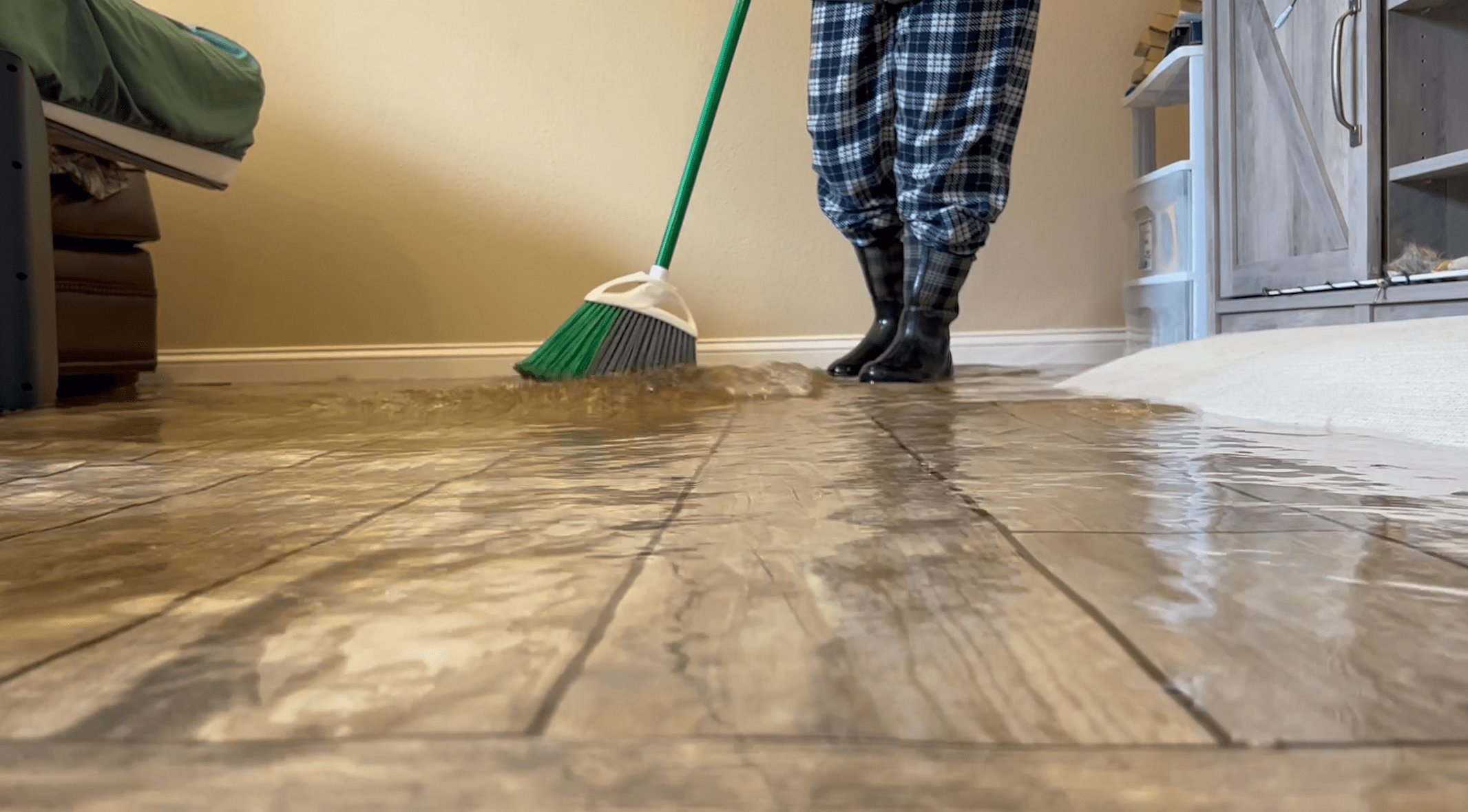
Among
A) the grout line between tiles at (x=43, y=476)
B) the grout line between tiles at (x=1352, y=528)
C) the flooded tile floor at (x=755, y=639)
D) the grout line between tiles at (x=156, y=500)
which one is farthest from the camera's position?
the grout line between tiles at (x=43, y=476)

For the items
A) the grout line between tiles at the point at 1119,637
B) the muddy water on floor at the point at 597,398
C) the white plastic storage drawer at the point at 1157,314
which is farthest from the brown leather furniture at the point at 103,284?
the white plastic storage drawer at the point at 1157,314

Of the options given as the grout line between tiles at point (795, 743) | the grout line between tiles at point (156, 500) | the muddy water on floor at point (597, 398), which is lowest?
the grout line between tiles at point (795, 743)

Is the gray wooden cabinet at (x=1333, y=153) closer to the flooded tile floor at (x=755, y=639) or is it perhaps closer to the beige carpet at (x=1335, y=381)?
the beige carpet at (x=1335, y=381)

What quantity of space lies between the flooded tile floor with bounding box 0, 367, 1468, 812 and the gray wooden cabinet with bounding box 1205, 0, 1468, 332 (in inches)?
36.6

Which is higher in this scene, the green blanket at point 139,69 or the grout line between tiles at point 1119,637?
the green blanket at point 139,69

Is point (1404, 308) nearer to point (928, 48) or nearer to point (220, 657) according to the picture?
point (928, 48)

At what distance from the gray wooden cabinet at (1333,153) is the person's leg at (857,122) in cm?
60

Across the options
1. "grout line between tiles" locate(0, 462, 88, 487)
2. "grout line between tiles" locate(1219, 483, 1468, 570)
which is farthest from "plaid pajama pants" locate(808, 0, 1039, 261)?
"grout line between tiles" locate(0, 462, 88, 487)

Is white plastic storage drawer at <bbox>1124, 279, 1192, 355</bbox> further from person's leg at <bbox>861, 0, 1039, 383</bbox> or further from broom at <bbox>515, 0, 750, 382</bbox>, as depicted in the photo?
broom at <bbox>515, 0, 750, 382</bbox>

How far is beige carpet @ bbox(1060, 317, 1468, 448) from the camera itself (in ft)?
2.52

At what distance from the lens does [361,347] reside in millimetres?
2465

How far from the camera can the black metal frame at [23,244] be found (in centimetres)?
130

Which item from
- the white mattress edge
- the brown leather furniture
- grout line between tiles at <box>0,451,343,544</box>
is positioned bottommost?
grout line between tiles at <box>0,451,343,544</box>

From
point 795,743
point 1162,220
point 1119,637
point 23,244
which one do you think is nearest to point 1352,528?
point 1119,637
